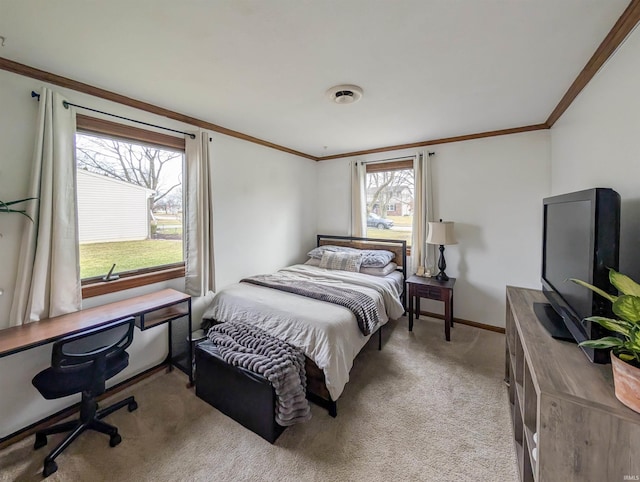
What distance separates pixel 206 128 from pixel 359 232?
2.48 m

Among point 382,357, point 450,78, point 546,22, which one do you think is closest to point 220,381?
point 382,357

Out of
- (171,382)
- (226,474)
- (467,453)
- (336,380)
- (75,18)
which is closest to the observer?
(75,18)

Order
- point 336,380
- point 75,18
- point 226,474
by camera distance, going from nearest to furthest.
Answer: point 75,18 < point 226,474 < point 336,380

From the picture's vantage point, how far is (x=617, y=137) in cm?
148

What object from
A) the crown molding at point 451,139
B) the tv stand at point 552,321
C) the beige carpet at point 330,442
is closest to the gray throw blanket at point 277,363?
the beige carpet at point 330,442

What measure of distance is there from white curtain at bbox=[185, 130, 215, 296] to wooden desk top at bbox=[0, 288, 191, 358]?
350 millimetres

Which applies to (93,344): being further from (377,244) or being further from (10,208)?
(377,244)

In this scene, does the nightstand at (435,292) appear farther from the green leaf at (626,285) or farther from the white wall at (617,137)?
the green leaf at (626,285)

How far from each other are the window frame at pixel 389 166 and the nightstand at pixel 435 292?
682mm

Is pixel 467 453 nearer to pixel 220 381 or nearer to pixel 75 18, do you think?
pixel 220 381

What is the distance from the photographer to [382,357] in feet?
8.78

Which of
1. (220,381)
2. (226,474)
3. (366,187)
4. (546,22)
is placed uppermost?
(546,22)

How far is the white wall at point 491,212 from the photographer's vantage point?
2.97 meters

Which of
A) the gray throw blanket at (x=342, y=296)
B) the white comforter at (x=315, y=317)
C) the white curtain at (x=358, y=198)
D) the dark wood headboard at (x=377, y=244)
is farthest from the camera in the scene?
the white curtain at (x=358, y=198)
